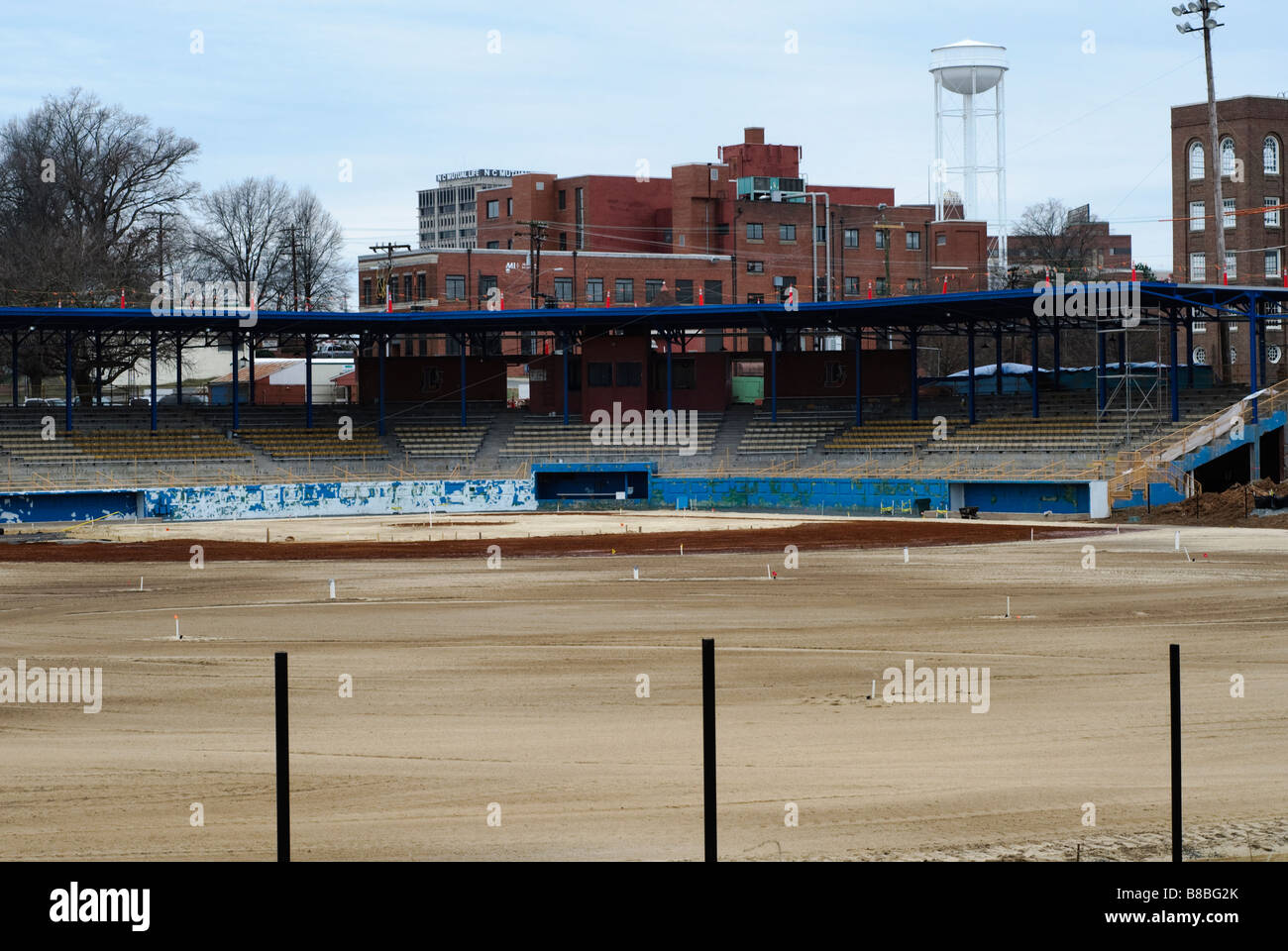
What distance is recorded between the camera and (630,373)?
75.8 m

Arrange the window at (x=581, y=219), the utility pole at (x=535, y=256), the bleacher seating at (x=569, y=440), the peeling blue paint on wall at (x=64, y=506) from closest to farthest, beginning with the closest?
the peeling blue paint on wall at (x=64, y=506) < the bleacher seating at (x=569, y=440) < the utility pole at (x=535, y=256) < the window at (x=581, y=219)

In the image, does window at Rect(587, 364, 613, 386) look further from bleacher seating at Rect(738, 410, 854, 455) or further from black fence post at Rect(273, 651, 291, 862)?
black fence post at Rect(273, 651, 291, 862)

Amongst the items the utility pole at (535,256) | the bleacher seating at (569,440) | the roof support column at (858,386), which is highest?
the utility pole at (535,256)

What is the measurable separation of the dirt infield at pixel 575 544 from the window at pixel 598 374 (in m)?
25.5

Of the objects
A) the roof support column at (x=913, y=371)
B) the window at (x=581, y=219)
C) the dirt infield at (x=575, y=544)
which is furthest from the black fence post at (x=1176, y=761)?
the window at (x=581, y=219)

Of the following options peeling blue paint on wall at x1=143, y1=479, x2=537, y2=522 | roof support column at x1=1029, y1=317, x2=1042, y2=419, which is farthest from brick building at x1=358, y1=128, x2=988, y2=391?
roof support column at x1=1029, y1=317, x2=1042, y2=419

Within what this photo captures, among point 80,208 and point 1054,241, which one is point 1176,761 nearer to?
point 80,208

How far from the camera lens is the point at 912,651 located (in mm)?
22406

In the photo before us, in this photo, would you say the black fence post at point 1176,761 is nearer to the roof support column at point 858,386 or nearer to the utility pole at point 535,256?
the roof support column at point 858,386

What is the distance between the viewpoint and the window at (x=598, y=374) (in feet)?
249

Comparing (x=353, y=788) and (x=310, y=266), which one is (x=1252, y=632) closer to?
(x=353, y=788)

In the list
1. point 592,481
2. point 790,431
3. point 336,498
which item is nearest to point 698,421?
point 790,431
